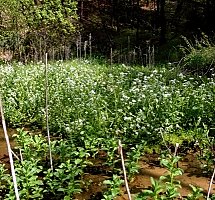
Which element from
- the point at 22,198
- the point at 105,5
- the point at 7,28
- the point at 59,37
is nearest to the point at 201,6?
the point at 105,5

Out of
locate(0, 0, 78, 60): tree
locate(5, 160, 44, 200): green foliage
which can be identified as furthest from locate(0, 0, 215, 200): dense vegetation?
locate(0, 0, 78, 60): tree

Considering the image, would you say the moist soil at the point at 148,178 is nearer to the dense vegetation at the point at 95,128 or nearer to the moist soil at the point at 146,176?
the moist soil at the point at 146,176

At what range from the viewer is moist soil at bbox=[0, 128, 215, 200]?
13.8 ft

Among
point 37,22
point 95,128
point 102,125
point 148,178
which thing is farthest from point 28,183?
point 37,22

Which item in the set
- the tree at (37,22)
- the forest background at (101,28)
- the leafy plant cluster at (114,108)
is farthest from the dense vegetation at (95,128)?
the tree at (37,22)

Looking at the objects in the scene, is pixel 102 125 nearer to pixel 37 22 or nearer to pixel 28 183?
pixel 28 183

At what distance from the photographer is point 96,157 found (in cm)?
505

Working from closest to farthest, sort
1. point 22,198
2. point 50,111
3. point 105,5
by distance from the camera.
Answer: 1. point 22,198
2. point 50,111
3. point 105,5

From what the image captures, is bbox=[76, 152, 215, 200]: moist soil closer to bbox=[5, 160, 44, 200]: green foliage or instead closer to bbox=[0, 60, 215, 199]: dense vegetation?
bbox=[0, 60, 215, 199]: dense vegetation

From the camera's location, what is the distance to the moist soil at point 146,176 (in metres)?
4.20

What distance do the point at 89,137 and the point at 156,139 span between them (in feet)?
3.09

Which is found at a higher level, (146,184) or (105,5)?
(105,5)

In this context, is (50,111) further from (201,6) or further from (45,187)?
(201,6)

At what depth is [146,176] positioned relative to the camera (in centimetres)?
455
